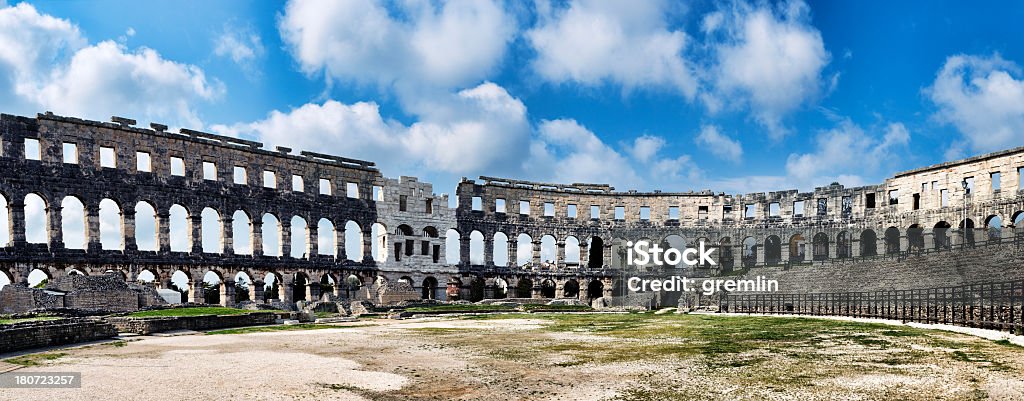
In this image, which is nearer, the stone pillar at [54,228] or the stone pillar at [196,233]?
the stone pillar at [54,228]

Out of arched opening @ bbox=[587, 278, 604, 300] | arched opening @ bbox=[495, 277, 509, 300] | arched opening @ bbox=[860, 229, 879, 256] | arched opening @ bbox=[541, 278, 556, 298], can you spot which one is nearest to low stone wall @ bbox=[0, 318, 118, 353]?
arched opening @ bbox=[495, 277, 509, 300]

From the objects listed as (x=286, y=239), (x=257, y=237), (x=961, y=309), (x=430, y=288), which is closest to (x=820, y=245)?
(x=430, y=288)

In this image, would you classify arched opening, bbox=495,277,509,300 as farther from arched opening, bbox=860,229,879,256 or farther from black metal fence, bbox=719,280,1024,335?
arched opening, bbox=860,229,879,256

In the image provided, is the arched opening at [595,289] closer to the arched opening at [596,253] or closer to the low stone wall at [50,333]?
the arched opening at [596,253]

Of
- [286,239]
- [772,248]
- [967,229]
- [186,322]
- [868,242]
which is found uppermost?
[286,239]

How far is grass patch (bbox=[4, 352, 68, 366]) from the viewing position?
12867mm

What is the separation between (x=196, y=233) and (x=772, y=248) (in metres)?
39.3

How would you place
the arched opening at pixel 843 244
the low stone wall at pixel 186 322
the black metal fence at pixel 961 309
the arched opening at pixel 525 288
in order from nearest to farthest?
the black metal fence at pixel 961 309
the low stone wall at pixel 186 322
the arched opening at pixel 843 244
the arched opening at pixel 525 288

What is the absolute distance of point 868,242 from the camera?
47.7m

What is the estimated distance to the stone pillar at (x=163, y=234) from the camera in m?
37.8

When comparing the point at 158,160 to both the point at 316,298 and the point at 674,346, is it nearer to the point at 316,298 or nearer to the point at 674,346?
the point at 316,298

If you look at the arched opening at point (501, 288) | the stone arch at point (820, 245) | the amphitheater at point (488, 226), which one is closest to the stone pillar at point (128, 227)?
the amphitheater at point (488, 226)

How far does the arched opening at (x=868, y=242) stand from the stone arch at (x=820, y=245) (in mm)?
2510

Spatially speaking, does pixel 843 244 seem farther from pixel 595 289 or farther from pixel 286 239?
pixel 286 239
